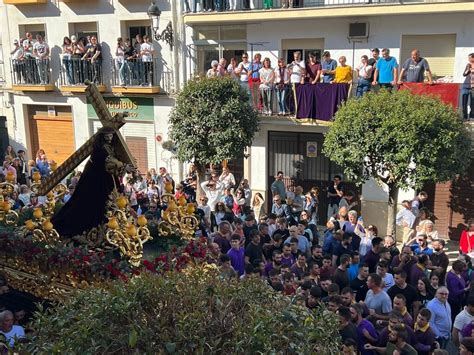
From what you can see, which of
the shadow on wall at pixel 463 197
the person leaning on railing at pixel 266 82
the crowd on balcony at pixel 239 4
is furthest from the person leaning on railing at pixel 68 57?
the shadow on wall at pixel 463 197

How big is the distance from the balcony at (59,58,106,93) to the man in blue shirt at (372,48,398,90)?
32.9 feet

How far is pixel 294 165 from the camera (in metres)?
16.9

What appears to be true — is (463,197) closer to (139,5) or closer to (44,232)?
(44,232)

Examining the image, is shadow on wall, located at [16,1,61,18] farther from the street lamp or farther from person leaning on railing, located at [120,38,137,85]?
the street lamp

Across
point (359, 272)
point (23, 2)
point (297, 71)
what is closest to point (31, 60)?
point (23, 2)

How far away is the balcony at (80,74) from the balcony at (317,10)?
407 centimetres

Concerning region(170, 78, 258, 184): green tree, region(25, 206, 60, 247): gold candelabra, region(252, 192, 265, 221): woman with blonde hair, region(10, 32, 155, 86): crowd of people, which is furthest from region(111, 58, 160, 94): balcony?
region(25, 206, 60, 247): gold candelabra

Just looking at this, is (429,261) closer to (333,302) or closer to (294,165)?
(333,302)

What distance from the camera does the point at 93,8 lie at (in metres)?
19.5

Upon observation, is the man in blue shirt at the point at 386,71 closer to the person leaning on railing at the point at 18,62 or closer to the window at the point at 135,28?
the window at the point at 135,28

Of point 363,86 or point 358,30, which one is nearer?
point 363,86

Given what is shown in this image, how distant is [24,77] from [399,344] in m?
18.6

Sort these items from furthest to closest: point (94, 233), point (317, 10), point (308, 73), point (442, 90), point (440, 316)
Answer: point (308, 73), point (317, 10), point (442, 90), point (94, 233), point (440, 316)

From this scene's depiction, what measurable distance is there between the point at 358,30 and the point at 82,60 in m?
10.1
